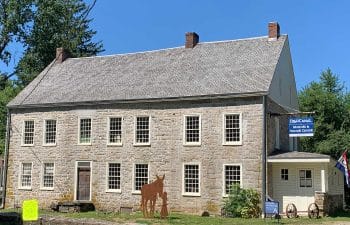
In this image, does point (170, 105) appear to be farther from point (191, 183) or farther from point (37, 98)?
point (37, 98)

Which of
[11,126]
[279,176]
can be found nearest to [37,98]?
[11,126]

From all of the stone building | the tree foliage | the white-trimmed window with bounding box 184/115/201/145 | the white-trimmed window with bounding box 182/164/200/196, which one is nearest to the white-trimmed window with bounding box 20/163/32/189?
the stone building

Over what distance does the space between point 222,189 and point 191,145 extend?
283cm

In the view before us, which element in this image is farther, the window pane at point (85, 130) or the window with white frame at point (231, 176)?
the window pane at point (85, 130)

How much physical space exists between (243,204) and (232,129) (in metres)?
3.97

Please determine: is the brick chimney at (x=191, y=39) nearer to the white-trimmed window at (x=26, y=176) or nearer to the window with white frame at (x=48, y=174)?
the window with white frame at (x=48, y=174)

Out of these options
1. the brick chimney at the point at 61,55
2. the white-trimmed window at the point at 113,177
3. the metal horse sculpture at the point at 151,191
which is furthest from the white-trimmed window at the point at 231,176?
the brick chimney at the point at 61,55

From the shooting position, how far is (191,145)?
85.7 ft

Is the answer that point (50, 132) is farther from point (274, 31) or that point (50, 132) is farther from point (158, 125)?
point (274, 31)

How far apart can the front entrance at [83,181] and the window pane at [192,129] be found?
21.2ft

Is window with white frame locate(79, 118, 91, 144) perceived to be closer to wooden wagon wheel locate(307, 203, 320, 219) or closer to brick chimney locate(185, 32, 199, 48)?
brick chimney locate(185, 32, 199, 48)

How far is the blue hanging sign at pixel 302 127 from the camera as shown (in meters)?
24.4

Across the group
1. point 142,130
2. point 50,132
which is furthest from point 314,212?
point 50,132

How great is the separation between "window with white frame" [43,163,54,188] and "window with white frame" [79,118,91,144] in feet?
8.33
